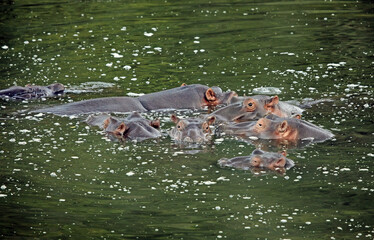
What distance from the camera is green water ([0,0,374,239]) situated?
7203 millimetres

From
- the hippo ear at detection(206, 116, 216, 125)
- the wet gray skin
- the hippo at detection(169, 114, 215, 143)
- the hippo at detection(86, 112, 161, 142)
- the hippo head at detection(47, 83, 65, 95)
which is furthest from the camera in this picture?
the hippo head at detection(47, 83, 65, 95)

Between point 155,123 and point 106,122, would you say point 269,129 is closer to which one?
point 155,123

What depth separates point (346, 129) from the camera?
9969mm

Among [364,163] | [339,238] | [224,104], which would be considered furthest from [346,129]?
[339,238]

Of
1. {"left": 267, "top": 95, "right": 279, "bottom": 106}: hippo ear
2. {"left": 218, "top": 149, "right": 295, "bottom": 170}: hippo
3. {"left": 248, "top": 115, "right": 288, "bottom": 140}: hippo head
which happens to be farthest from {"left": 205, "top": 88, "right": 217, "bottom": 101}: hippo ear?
{"left": 218, "top": 149, "right": 295, "bottom": 170}: hippo

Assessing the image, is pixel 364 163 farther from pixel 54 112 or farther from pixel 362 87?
pixel 54 112

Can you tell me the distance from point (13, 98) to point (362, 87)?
559cm

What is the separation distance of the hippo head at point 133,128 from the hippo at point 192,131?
11.6 inches

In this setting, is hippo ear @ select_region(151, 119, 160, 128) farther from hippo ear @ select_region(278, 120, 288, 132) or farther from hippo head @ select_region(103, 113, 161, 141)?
hippo ear @ select_region(278, 120, 288, 132)

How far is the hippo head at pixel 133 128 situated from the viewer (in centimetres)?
986

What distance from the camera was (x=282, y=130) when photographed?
9711mm

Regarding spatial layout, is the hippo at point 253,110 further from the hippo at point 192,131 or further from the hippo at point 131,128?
the hippo at point 131,128

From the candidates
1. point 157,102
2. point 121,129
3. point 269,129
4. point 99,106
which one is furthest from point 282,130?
point 99,106

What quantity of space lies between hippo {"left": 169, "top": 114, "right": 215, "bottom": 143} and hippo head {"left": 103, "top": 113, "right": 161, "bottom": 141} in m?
0.30
